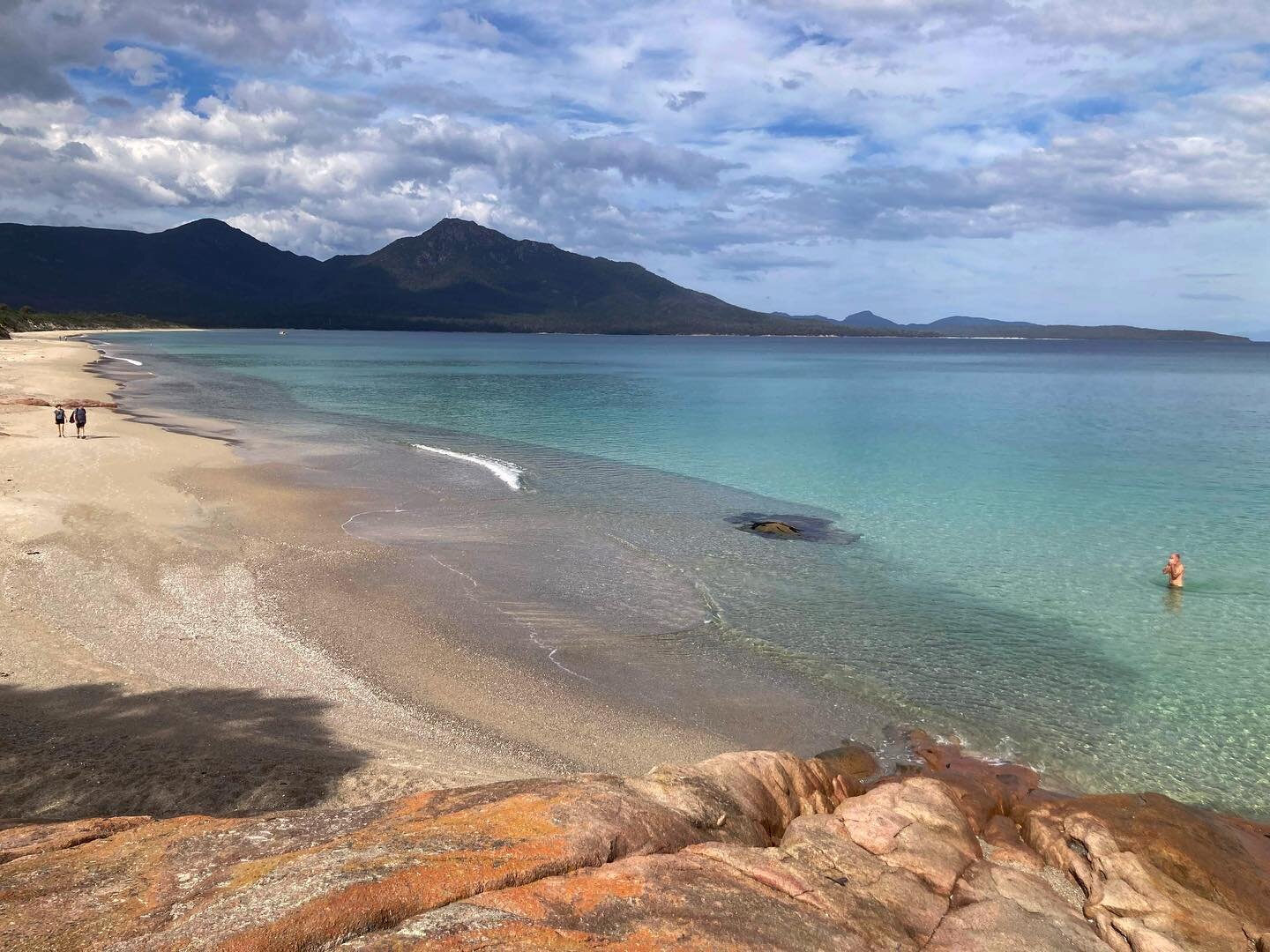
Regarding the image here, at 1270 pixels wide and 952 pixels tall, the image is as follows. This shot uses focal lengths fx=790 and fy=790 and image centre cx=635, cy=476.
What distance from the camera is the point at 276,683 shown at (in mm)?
11938

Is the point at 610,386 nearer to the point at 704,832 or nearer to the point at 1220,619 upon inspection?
the point at 1220,619

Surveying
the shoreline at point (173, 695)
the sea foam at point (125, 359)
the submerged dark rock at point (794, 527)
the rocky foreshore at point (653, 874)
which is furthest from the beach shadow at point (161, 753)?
the sea foam at point (125, 359)

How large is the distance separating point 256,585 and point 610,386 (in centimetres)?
6466

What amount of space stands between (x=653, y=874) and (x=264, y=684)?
27.5 ft

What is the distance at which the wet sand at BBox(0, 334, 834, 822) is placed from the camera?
8.98 m

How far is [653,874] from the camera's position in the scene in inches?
225

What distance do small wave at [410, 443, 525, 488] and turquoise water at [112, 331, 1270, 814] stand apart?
59 centimetres

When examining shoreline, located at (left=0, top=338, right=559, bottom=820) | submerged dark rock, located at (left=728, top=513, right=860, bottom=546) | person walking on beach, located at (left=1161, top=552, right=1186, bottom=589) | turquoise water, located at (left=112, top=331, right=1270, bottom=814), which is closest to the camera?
shoreline, located at (left=0, top=338, right=559, bottom=820)

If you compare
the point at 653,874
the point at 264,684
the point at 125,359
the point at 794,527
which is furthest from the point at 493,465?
the point at 125,359

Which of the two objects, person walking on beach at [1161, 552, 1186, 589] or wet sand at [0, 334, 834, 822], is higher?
person walking on beach at [1161, 552, 1186, 589]

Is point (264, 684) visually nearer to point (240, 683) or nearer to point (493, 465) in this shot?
point (240, 683)

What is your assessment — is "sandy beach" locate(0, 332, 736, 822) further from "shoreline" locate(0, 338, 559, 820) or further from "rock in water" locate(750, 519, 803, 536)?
"rock in water" locate(750, 519, 803, 536)

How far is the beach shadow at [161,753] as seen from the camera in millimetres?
8250

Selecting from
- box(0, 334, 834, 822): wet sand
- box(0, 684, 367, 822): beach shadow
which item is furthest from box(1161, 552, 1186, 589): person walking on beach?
box(0, 684, 367, 822): beach shadow
